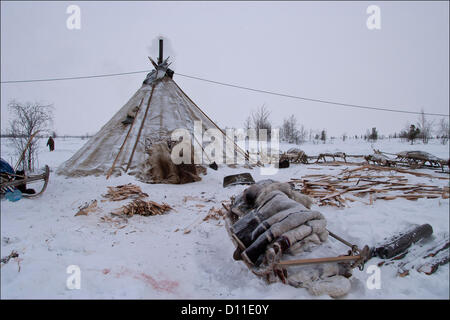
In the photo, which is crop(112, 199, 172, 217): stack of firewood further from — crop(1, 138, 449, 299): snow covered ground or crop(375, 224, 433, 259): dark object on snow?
crop(375, 224, 433, 259): dark object on snow

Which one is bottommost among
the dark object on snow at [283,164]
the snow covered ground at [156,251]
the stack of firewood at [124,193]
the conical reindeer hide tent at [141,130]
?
the snow covered ground at [156,251]

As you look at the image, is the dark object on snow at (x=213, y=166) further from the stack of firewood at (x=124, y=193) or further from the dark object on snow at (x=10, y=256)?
the dark object on snow at (x=10, y=256)

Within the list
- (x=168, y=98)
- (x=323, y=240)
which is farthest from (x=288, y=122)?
(x=323, y=240)

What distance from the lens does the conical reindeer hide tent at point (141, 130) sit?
6.27 meters

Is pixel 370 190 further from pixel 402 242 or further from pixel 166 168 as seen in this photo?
pixel 166 168

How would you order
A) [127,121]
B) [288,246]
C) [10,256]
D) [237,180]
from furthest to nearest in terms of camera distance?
[127,121] < [237,180] < [10,256] < [288,246]

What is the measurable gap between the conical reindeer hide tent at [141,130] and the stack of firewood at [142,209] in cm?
175

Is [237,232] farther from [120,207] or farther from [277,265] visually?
[120,207]

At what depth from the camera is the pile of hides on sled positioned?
1948mm

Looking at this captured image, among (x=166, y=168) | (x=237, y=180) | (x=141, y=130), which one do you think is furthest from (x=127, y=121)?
(x=237, y=180)

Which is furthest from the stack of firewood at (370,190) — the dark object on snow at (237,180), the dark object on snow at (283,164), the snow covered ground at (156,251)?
the dark object on snow at (283,164)

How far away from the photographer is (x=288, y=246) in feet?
6.77

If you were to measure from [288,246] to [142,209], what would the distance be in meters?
2.84
